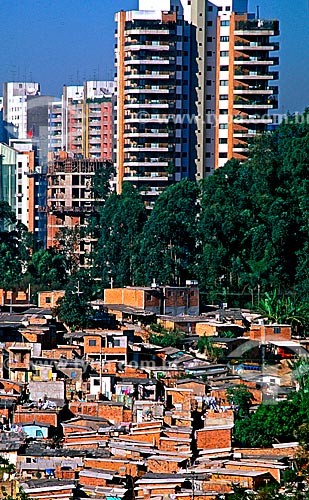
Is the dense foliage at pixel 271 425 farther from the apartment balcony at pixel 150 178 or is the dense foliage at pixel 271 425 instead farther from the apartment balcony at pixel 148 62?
the apartment balcony at pixel 148 62

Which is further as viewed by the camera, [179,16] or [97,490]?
[179,16]

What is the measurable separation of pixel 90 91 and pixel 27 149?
10.3 metres

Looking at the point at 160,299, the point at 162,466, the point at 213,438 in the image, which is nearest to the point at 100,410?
the point at 213,438

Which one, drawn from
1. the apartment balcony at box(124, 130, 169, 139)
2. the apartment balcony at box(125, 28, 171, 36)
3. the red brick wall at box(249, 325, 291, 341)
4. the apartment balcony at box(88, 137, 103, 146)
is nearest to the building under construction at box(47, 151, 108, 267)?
the apartment balcony at box(124, 130, 169, 139)

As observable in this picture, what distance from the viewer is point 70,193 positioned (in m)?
30.1

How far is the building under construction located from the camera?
29.9 meters

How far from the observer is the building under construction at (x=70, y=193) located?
98.0 ft

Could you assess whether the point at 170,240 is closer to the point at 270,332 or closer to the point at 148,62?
the point at 270,332

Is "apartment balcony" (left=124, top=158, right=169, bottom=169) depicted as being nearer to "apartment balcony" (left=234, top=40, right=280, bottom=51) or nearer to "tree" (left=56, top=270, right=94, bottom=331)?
"apartment balcony" (left=234, top=40, right=280, bottom=51)

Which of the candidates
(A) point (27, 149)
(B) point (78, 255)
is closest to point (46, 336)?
(B) point (78, 255)

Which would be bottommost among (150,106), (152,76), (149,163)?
(149,163)

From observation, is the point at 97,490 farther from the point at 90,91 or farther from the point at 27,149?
the point at 90,91

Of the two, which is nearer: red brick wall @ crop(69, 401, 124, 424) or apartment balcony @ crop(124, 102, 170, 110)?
red brick wall @ crop(69, 401, 124, 424)

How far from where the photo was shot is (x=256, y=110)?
27.5 metres
